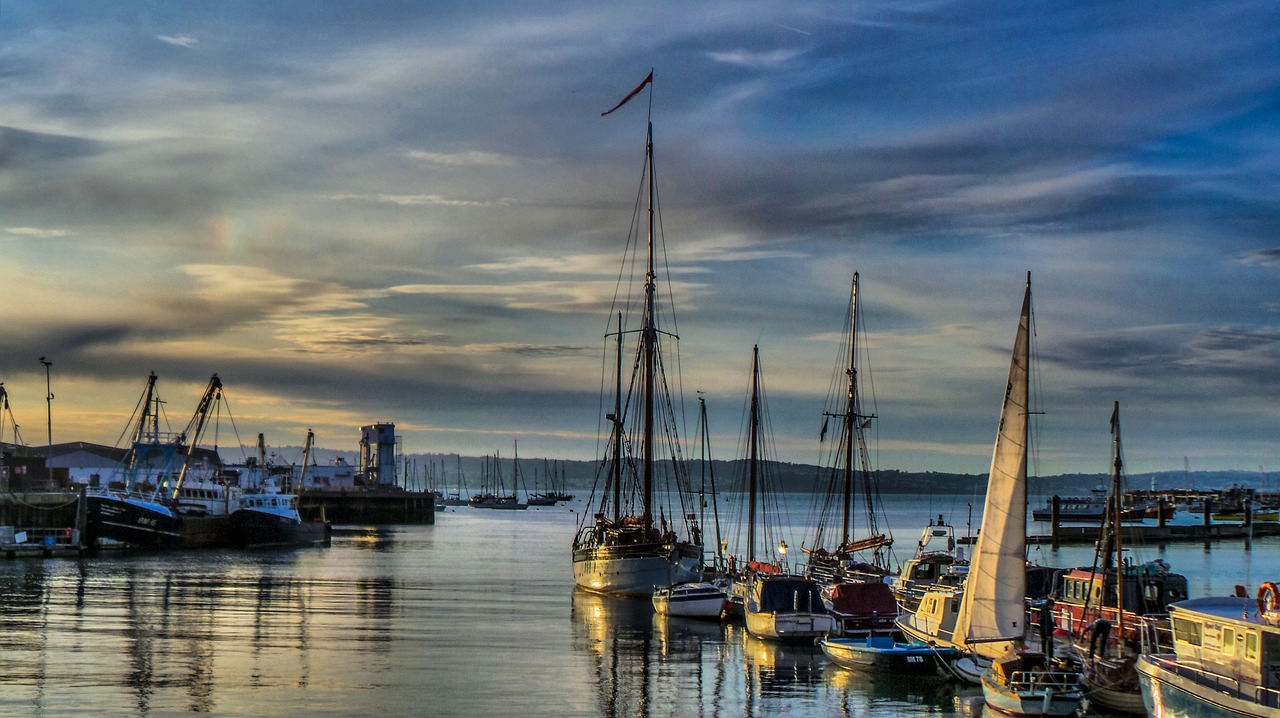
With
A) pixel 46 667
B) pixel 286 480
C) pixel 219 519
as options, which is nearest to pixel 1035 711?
pixel 46 667

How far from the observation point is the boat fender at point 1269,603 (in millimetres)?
28859

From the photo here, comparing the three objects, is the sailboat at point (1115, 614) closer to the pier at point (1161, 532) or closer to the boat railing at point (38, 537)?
the boat railing at point (38, 537)

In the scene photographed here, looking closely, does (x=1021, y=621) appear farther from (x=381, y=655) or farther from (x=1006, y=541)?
(x=381, y=655)

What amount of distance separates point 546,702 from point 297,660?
1111cm

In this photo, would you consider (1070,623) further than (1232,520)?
No

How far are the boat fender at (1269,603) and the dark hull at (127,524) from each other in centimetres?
9886

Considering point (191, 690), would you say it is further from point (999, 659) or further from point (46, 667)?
point (999, 659)

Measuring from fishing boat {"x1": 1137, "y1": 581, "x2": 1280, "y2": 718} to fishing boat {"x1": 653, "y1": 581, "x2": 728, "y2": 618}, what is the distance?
2724cm

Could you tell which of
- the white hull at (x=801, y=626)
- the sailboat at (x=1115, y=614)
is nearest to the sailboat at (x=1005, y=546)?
the sailboat at (x=1115, y=614)

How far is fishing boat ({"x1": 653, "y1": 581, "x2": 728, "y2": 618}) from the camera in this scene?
187 ft

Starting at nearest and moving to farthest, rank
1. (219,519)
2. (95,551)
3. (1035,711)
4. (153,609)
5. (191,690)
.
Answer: (1035,711) < (191,690) < (153,609) < (95,551) < (219,519)

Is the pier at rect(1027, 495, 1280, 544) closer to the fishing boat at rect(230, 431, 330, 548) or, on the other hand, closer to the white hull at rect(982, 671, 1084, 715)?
the fishing boat at rect(230, 431, 330, 548)

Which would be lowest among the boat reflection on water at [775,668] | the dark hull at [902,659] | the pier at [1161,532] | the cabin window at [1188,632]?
the pier at [1161,532]

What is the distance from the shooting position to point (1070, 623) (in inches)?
1709
